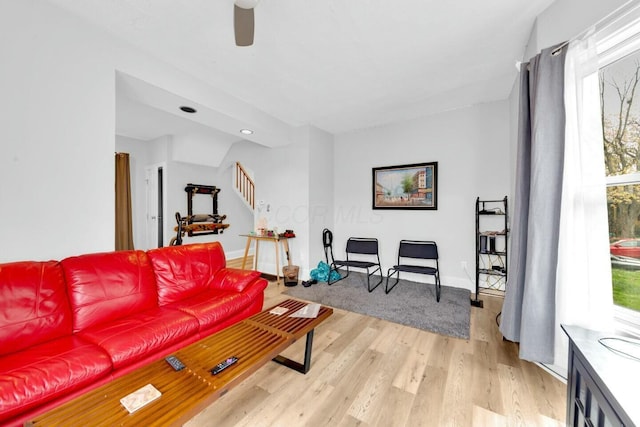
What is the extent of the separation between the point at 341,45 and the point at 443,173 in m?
2.40

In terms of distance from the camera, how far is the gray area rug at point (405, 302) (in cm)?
254

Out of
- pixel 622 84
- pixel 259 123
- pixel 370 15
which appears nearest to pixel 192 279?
pixel 259 123

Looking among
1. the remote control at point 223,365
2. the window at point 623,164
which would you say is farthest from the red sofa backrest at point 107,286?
the window at point 623,164

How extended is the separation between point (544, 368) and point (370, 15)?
9.39 feet

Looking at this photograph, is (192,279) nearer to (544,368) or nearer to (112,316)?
(112,316)

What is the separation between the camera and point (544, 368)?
5.85ft

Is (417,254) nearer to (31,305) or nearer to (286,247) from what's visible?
(286,247)

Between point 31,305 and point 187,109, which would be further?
point 187,109

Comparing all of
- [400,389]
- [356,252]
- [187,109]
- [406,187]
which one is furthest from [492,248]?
[187,109]

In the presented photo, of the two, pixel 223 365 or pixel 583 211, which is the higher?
pixel 583 211

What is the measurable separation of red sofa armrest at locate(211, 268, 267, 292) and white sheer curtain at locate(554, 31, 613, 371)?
226cm

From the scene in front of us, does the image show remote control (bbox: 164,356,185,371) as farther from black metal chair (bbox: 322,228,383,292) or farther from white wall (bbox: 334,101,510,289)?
white wall (bbox: 334,101,510,289)

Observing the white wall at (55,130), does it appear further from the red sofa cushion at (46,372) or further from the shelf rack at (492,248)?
the shelf rack at (492,248)

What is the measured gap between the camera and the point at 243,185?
628cm
